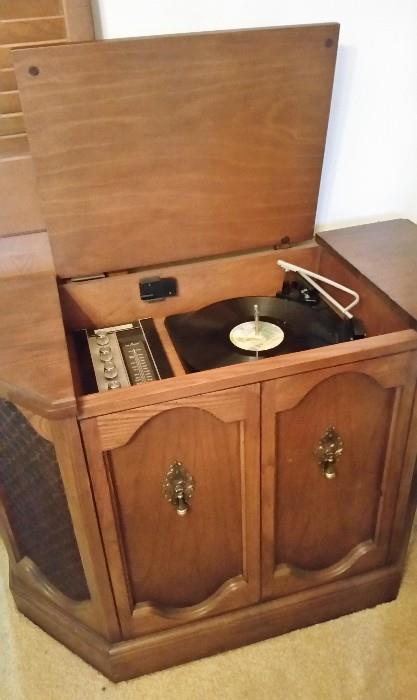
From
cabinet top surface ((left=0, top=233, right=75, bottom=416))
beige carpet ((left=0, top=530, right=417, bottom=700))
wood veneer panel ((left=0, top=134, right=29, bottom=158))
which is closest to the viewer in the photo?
cabinet top surface ((left=0, top=233, right=75, bottom=416))

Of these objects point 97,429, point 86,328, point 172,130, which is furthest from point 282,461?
point 172,130

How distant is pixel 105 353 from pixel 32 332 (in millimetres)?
180

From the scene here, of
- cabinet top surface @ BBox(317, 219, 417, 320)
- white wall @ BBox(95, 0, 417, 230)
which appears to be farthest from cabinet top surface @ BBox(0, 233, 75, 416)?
cabinet top surface @ BBox(317, 219, 417, 320)

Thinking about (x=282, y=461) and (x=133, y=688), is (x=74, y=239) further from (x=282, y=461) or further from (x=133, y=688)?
(x=133, y=688)

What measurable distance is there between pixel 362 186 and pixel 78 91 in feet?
2.19

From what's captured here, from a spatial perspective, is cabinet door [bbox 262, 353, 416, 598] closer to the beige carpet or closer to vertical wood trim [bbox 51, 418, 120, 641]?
the beige carpet

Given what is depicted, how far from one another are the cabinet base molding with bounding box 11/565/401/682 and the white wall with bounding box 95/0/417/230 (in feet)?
2.66

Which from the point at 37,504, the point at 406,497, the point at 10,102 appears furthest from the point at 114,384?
the point at 406,497

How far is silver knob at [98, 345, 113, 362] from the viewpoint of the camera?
115 centimetres

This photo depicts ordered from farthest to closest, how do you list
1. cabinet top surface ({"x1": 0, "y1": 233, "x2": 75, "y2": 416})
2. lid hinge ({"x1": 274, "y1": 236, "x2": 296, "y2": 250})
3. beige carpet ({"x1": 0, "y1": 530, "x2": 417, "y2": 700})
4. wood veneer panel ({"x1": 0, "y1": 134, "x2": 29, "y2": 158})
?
lid hinge ({"x1": 274, "y1": 236, "x2": 296, "y2": 250}) → beige carpet ({"x1": 0, "y1": 530, "x2": 417, "y2": 700}) → wood veneer panel ({"x1": 0, "y1": 134, "x2": 29, "y2": 158}) → cabinet top surface ({"x1": 0, "y1": 233, "x2": 75, "y2": 416})

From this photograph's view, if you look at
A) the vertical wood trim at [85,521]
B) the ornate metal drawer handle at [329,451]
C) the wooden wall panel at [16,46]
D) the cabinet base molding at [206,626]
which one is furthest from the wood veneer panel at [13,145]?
the cabinet base molding at [206,626]

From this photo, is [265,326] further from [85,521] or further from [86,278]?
[85,521]

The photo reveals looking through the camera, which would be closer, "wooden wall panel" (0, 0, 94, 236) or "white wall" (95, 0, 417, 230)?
"wooden wall panel" (0, 0, 94, 236)

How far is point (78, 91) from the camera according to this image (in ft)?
3.40
